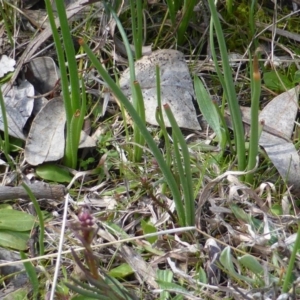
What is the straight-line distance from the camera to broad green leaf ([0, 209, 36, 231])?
53.4 inches

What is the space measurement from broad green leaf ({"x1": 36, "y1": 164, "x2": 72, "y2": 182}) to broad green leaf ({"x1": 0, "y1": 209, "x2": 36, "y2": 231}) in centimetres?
12

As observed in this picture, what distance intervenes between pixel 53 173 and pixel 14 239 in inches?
7.8

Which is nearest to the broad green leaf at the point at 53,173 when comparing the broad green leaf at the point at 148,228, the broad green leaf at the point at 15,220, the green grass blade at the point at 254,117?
the broad green leaf at the point at 15,220

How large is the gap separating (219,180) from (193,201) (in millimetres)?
104

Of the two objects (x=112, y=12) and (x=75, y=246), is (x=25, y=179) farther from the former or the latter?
(x=112, y=12)

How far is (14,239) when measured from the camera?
4.41 ft

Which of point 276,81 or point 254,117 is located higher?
point 254,117

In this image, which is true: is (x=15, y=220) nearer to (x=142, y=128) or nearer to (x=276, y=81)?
(x=142, y=128)

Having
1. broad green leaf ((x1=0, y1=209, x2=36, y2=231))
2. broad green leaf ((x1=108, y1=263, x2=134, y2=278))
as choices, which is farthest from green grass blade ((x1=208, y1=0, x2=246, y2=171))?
broad green leaf ((x1=0, y1=209, x2=36, y2=231))

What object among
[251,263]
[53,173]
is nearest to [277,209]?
[251,263]

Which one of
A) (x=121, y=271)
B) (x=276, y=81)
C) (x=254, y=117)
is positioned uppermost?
(x=254, y=117)

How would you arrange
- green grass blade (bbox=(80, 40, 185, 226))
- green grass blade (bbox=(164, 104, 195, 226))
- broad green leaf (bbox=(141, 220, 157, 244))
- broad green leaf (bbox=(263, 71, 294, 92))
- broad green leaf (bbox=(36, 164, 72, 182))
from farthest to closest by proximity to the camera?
broad green leaf (bbox=(263, 71, 294, 92)), broad green leaf (bbox=(36, 164, 72, 182)), broad green leaf (bbox=(141, 220, 157, 244)), green grass blade (bbox=(164, 104, 195, 226)), green grass blade (bbox=(80, 40, 185, 226))

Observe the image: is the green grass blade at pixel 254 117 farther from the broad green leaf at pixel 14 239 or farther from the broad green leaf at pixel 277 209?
the broad green leaf at pixel 14 239

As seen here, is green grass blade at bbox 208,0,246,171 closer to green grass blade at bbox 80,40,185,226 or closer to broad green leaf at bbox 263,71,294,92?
green grass blade at bbox 80,40,185,226
